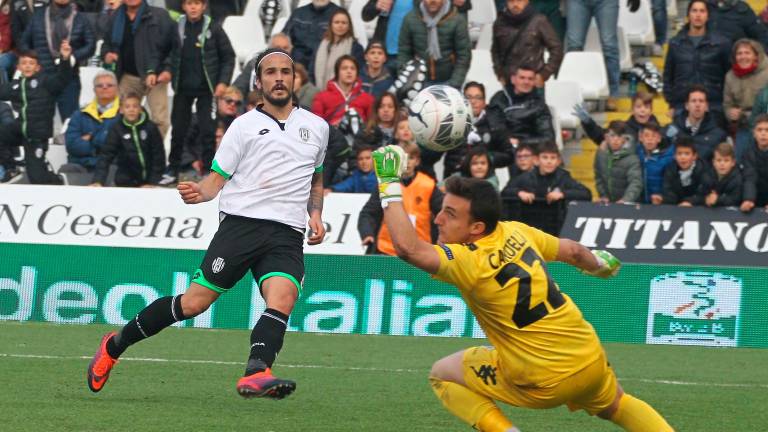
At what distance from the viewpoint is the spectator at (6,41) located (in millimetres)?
18562

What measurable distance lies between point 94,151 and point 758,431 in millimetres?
10336

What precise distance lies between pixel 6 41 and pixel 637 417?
45.6 feet

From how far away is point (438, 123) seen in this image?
9.81m

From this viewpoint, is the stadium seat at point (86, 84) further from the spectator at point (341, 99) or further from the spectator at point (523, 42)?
the spectator at point (523, 42)

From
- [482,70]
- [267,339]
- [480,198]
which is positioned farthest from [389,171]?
[482,70]

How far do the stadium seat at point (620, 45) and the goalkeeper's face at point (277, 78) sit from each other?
10.4 m

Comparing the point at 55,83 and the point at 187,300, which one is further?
the point at 55,83

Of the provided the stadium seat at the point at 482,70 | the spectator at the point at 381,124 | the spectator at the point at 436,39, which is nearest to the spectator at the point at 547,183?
the spectator at the point at 381,124

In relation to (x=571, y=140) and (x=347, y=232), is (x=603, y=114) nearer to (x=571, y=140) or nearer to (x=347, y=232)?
(x=571, y=140)

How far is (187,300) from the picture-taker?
845 cm

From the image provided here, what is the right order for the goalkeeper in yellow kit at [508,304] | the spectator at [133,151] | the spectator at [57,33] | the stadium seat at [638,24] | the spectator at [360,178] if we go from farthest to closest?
the stadium seat at [638,24] → the spectator at [57,33] → the spectator at [133,151] → the spectator at [360,178] → the goalkeeper in yellow kit at [508,304]

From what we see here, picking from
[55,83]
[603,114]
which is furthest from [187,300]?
[603,114]

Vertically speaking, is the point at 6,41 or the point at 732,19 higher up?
the point at 732,19

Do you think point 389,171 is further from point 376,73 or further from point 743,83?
point 743,83
